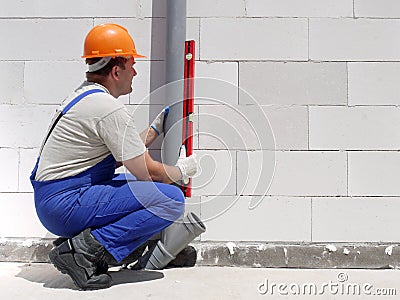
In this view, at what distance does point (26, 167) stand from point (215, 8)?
4.12 ft

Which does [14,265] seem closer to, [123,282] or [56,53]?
[123,282]

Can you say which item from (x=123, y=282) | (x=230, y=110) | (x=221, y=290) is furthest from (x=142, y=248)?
(x=230, y=110)

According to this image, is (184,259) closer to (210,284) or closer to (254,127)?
(210,284)

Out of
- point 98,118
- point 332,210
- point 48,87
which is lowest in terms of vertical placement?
point 332,210

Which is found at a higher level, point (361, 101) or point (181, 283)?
point (361, 101)

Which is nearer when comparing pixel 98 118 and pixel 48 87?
pixel 98 118

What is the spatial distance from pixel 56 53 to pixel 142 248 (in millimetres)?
1087

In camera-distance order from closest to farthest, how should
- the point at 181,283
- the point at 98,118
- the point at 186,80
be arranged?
1. the point at 98,118
2. the point at 181,283
3. the point at 186,80

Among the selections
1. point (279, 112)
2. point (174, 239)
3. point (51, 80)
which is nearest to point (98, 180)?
point (174, 239)

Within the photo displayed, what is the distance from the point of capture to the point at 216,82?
292 cm

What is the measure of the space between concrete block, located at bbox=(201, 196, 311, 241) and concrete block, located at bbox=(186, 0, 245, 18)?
0.92 metres

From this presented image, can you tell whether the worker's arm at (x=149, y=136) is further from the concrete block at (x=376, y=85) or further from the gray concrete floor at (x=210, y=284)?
the concrete block at (x=376, y=85)

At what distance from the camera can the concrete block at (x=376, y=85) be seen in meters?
2.89

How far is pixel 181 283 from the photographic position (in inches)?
99.4
